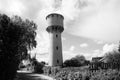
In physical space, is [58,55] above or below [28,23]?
below

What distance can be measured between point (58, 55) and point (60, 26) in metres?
8.36

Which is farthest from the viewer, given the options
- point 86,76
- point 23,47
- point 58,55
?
point 58,55

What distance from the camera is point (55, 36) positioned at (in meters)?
36.0

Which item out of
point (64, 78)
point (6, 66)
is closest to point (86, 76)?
point (64, 78)

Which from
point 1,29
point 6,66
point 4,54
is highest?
point 1,29

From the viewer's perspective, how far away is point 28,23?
80.5 feet

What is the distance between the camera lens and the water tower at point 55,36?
3469 centimetres

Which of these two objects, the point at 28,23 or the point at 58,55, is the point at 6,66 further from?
the point at 58,55

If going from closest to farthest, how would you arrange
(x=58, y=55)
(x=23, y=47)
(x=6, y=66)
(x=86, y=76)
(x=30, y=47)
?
(x=86, y=76)
(x=6, y=66)
(x=23, y=47)
(x=30, y=47)
(x=58, y=55)

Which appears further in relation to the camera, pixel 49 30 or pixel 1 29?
pixel 49 30

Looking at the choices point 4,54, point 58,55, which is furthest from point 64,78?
point 58,55

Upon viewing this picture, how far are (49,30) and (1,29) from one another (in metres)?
23.0

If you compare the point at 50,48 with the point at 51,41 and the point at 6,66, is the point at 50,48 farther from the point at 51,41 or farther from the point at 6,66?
the point at 6,66

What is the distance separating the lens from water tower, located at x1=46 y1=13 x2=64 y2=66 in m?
34.7
